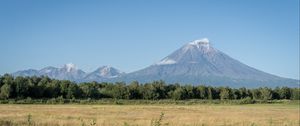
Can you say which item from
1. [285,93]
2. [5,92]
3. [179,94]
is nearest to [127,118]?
[5,92]

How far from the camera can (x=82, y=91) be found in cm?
11919

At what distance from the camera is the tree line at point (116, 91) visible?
10688cm

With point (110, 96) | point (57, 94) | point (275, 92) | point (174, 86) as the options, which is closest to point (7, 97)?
point (57, 94)

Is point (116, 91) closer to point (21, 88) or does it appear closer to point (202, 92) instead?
point (202, 92)

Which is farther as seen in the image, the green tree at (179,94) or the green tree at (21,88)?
the green tree at (179,94)

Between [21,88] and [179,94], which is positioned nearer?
[21,88]

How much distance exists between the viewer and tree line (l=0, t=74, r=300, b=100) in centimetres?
10688

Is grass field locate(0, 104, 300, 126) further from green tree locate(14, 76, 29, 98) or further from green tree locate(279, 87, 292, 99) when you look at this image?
green tree locate(279, 87, 292, 99)

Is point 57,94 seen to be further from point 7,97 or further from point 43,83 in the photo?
point 7,97

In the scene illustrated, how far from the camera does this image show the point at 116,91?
128250 millimetres

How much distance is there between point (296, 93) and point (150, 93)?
49.4 m

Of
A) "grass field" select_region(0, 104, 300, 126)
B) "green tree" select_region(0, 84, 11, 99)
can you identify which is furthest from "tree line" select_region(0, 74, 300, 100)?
"grass field" select_region(0, 104, 300, 126)

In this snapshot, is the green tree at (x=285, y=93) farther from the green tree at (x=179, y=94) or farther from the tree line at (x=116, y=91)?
the green tree at (x=179, y=94)

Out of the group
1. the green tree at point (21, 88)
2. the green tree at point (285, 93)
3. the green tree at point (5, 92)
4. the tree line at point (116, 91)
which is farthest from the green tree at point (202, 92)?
the green tree at point (5, 92)
